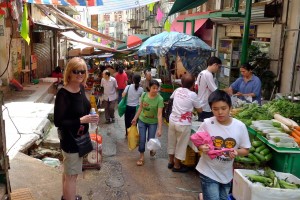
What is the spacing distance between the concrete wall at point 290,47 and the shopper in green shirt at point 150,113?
13.6 ft

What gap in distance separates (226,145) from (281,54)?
667cm

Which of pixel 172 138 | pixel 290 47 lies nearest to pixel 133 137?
pixel 172 138

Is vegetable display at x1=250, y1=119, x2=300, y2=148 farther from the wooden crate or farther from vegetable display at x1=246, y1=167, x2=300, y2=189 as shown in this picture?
the wooden crate

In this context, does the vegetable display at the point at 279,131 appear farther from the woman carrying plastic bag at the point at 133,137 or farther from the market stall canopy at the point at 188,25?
the market stall canopy at the point at 188,25

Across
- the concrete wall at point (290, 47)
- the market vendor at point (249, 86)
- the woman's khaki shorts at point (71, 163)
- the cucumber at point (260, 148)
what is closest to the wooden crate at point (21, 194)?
the woman's khaki shorts at point (71, 163)

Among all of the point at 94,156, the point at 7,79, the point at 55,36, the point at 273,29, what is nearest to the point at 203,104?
the point at 94,156

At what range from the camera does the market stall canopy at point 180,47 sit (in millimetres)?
10562

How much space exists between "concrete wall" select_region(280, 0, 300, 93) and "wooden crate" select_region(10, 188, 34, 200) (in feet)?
22.5

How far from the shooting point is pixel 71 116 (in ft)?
12.1

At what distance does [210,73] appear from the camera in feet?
21.6

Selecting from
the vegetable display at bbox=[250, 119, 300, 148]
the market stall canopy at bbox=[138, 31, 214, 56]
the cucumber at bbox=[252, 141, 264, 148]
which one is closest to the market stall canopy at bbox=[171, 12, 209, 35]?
the market stall canopy at bbox=[138, 31, 214, 56]

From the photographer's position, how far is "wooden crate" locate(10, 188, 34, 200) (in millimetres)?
4059

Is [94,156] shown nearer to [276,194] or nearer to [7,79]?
[276,194]

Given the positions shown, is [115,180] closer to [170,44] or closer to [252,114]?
[252,114]
